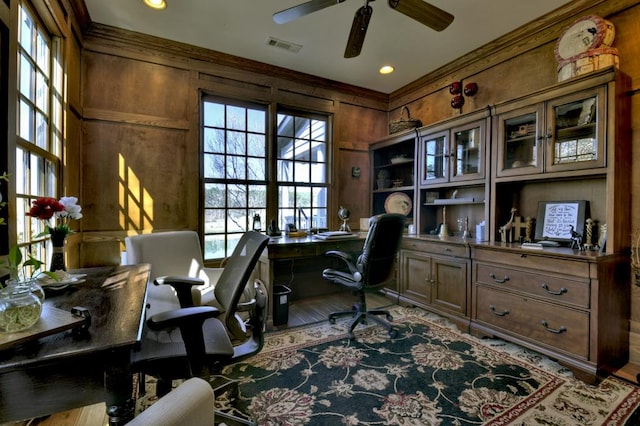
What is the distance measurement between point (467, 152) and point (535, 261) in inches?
52.7

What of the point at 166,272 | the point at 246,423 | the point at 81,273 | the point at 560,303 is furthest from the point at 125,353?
the point at 560,303

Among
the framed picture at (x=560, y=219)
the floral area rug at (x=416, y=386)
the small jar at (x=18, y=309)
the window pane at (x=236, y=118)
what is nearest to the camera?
the small jar at (x=18, y=309)

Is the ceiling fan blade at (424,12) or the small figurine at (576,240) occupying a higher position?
the ceiling fan blade at (424,12)

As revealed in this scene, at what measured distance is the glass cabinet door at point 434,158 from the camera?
3303 mm

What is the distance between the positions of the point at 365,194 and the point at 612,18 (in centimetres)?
288

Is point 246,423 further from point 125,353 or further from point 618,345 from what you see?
point 618,345

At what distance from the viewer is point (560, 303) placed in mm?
2152

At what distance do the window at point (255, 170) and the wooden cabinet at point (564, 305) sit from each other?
228 centimetres

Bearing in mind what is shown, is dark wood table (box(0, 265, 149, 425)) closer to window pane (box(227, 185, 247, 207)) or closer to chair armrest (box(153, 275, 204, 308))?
chair armrest (box(153, 275, 204, 308))

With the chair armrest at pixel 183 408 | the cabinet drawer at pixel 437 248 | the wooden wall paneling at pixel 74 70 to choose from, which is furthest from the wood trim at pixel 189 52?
the chair armrest at pixel 183 408

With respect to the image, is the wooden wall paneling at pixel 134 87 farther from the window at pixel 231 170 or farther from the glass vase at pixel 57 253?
the glass vase at pixel 57 253

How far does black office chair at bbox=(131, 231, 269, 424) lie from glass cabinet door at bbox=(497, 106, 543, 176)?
2.38 metres

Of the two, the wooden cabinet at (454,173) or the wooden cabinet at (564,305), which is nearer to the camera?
the wooden cabinet at (564,305)

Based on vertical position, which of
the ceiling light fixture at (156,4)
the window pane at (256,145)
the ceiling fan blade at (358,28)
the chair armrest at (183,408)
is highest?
the ceiling light fixture at (156,4)
